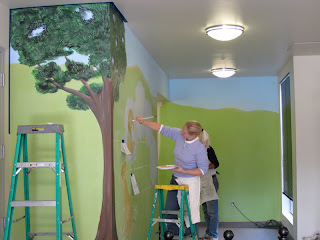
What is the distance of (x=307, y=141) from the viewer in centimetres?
612

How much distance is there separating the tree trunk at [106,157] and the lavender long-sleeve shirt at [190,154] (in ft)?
3.41

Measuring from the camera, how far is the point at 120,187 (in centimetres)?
403

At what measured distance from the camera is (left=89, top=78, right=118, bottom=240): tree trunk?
145 inches

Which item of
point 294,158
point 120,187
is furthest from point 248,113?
point 120,187

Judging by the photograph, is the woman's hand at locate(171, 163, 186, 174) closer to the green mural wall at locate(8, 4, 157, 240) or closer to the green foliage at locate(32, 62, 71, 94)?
the green mural wall at locate(8, 4, 157, 240)

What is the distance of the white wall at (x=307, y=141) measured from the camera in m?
6.07

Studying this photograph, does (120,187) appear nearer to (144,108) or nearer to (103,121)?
(103,121)

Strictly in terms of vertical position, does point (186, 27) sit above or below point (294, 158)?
above

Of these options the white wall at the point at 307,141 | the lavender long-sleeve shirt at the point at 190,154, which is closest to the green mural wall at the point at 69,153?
the lavender long-sleeve shirt at the point at 190,154

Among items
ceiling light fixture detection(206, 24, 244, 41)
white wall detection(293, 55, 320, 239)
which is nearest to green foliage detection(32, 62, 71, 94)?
ceiling light fixture detection(206, 24, 244, 41)

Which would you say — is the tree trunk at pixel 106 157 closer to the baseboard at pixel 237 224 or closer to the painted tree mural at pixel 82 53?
the painted tree mural at pixel 82 53

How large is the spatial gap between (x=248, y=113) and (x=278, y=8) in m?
4.27

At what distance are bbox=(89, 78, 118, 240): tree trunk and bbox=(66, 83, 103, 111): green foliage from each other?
45 millimetres

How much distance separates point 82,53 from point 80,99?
393 millimetres
